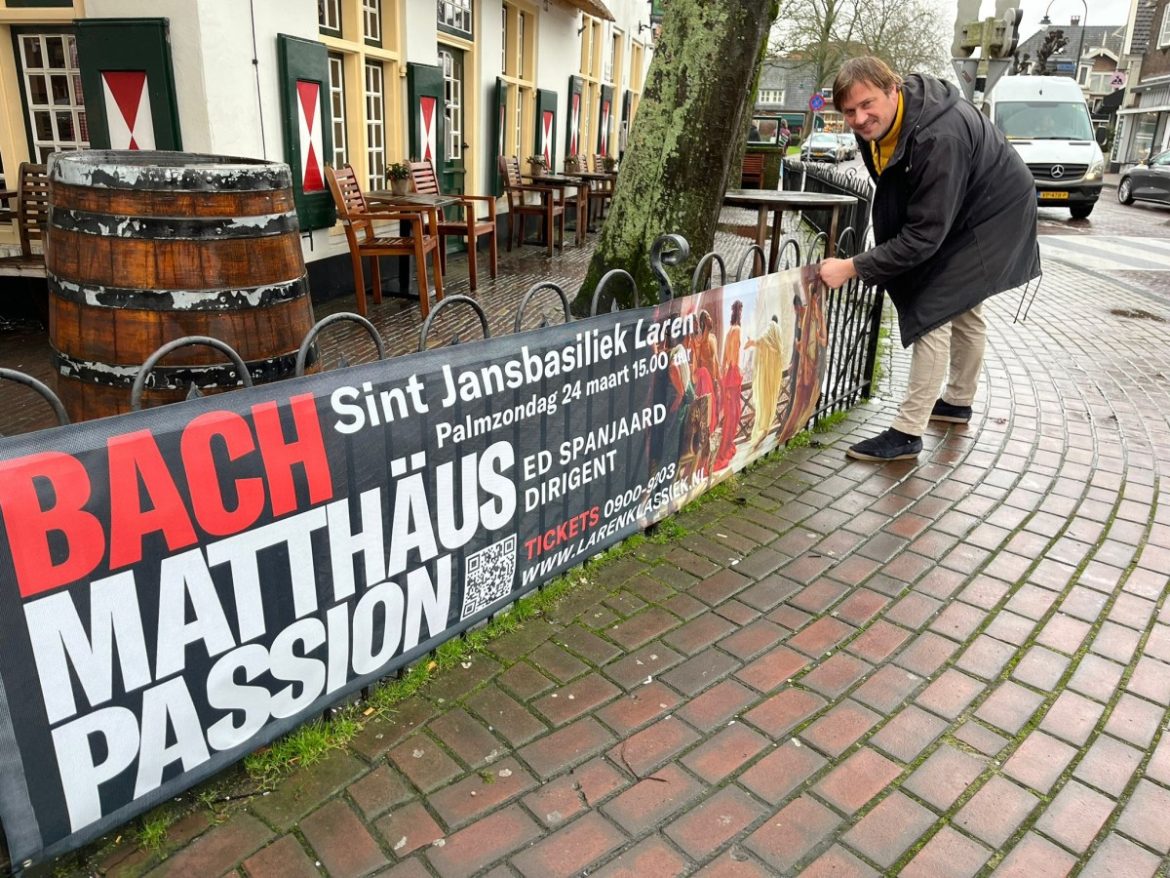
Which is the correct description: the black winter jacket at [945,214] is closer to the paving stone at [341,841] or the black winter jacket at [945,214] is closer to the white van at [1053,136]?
the paving stone at [341,841]

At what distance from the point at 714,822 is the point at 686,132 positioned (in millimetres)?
3553

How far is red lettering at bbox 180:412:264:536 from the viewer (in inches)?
69.5

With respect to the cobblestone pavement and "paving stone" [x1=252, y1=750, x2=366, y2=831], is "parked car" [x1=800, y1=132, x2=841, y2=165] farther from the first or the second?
"paving stone" [x1=252, y1=750, x2=366, y2=831]

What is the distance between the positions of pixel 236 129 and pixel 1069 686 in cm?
612

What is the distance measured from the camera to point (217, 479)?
71.5 inches

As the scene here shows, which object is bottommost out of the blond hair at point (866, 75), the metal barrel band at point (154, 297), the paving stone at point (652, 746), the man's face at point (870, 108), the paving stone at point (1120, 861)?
the paving stone at point (1120, 861)

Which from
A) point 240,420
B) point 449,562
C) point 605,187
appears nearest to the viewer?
point 240,420

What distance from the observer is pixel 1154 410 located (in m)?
5.47

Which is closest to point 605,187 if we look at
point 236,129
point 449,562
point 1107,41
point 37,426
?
point 236,129

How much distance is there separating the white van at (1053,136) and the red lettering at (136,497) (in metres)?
17.9

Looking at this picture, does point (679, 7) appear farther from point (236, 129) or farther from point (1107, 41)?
point (1107, 41)

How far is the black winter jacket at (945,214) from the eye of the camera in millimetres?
3750

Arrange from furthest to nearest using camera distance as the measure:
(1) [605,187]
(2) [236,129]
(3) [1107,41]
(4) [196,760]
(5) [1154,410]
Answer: (3) [1107,41], (1) [605,187], (2) [236,129], (5) [1154,410], (4) [196,760]

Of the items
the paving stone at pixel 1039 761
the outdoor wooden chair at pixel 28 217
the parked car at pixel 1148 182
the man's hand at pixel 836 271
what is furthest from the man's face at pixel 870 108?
the parked car at pixel 1148 182
